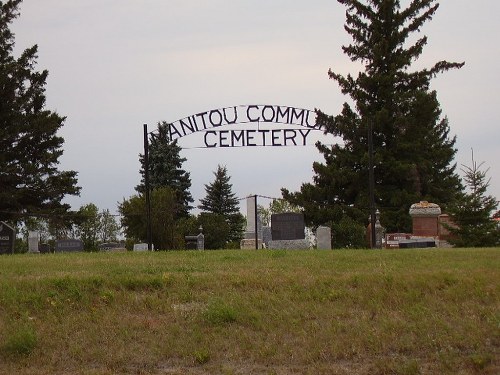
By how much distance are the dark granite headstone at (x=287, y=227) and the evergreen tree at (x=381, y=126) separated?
892 cm

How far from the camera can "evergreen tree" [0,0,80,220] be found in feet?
104

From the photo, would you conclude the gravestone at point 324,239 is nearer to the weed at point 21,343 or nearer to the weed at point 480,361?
the weed at point 480,361

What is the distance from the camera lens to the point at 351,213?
31.6 meters

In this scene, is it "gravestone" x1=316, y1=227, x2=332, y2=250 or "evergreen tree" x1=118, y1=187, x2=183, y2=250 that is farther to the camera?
"evergreen tree" x1=118, y1=187, x2=183, y2=250

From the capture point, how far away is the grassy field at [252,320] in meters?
7.80

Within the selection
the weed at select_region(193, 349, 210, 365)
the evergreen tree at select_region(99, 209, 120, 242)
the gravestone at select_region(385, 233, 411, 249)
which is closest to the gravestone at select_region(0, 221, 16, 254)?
the gravestone at select_region(385, 233, 411, 249)

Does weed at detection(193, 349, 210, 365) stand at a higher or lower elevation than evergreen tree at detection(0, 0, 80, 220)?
lower

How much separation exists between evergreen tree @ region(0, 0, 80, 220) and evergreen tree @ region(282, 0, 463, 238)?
36.9 ft

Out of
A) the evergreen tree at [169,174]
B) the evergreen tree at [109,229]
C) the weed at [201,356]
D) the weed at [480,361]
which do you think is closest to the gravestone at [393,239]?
the weed at [480,361]

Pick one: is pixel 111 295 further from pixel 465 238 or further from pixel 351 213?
pixel 351 213

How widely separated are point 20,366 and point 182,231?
34.0m

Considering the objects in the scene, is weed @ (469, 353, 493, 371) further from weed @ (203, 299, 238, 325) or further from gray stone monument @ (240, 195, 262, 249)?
gray stone monument @ (240, 195, 262, 249)

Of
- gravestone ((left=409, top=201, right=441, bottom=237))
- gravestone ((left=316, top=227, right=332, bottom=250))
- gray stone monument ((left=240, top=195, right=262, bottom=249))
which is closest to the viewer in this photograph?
gravestone ((left=316, top=227, right=332, bottom=250))

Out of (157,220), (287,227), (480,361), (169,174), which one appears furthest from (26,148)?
(480,361)
